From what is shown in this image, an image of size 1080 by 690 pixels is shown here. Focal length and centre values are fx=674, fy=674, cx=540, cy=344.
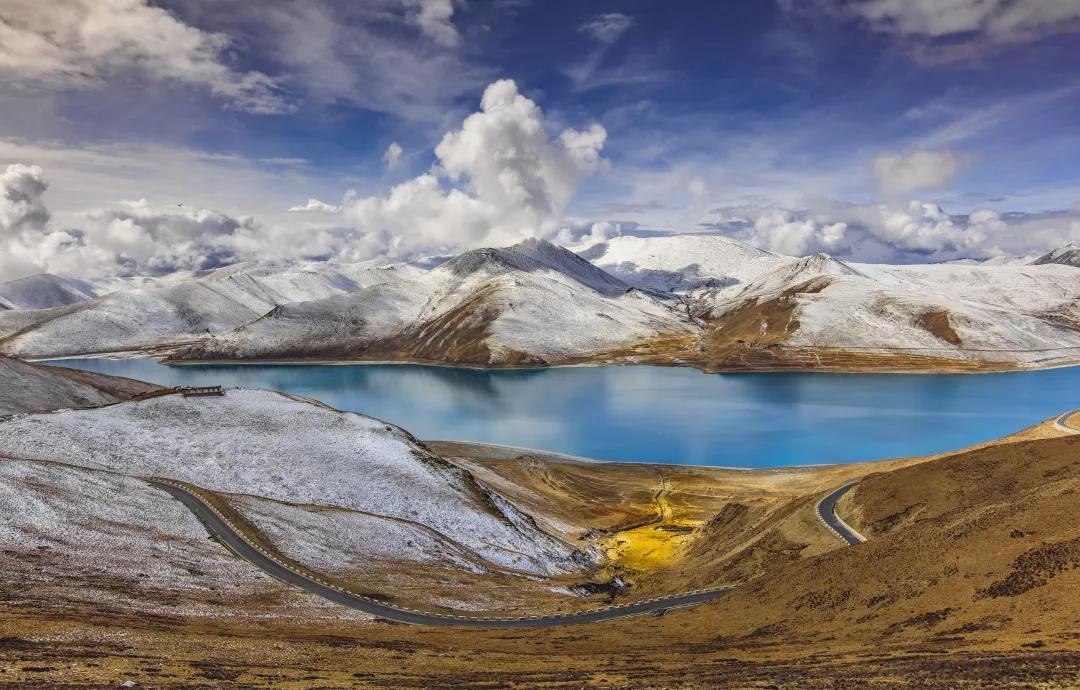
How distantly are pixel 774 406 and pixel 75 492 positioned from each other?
14141 cm

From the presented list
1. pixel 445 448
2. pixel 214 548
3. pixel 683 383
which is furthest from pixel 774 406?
pixel 214 548

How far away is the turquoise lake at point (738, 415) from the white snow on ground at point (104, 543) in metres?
78.9

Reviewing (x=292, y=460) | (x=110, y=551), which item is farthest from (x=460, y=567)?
(x=110, y=551)

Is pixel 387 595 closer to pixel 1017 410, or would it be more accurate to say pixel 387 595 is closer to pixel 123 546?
pixel 123 546

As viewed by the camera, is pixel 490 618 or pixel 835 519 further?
pixel 835 519

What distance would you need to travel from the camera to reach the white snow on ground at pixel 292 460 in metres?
62.5

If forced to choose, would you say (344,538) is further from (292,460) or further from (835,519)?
(835,519)

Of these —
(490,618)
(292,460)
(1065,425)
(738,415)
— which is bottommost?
(490,618)

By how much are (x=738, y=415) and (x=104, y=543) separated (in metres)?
128

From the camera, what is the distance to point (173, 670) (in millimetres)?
22766

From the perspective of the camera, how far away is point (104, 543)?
41.1 meters

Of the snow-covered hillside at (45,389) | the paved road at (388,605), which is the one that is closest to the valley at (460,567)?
the paved road at (388,605)

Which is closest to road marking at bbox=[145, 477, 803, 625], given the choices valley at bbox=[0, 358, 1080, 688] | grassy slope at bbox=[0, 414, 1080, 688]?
valley at bbox=[0, 358, 1080, 688]

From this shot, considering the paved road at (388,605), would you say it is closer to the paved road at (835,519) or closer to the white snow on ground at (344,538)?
the white snow on ground at (344,538)
